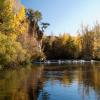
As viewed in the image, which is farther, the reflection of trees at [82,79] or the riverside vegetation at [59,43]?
the riverside vegetation at [59,43]

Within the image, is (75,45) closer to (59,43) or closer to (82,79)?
(59,43)

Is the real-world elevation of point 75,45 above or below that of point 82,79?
above

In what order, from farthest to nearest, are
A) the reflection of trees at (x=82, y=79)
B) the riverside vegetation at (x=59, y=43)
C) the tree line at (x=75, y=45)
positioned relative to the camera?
the tree line at (x=75, y=45)
the riverside vegetation at (x=59, y=43)
the reflection of trees at (x=82, y=79)

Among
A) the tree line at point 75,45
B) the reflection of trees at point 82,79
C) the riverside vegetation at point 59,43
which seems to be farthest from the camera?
the tree line at point 75,45

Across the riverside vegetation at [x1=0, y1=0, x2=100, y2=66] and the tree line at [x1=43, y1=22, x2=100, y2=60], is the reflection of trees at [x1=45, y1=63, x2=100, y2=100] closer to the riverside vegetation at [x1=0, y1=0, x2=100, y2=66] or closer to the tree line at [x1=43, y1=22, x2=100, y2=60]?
the riverside vegetation at [x1=0, y1=0, x2=100, y2=66]

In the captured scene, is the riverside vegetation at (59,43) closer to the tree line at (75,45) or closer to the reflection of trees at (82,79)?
the tree line at (75,45)

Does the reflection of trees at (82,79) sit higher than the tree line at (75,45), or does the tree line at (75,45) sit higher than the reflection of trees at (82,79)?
the tree line at (75,45)

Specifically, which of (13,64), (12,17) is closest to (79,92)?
(12,17)

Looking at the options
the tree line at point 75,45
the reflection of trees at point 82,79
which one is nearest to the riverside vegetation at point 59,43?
the tree line at point 75,45

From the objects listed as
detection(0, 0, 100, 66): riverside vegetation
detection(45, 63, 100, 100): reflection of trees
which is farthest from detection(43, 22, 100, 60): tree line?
detection(45, 63, 100, 100): reflection of trees

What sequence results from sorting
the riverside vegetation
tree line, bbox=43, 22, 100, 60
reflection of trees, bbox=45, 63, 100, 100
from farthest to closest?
tree line, bbox=43, 22, 100, 60, the riverside vegetation, reflection of trees, bbox=45, 63, 100, 100

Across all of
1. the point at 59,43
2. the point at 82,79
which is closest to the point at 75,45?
the point at 59,43

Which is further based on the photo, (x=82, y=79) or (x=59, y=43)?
(x=59, y=43)

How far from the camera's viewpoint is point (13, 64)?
6538cm
